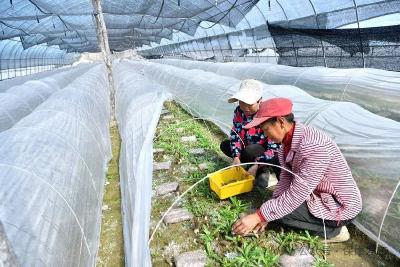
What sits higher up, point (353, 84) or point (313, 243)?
point (353, 84)

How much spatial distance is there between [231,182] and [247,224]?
1221 millimetres

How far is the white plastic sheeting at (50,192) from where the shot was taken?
2.47m

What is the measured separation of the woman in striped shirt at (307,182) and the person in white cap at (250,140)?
852 millimetres

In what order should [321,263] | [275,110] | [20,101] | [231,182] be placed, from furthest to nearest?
[20,101] → [231,182] → [321,263] → [275,110]

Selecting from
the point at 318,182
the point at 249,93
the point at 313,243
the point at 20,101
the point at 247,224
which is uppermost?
the point at 249,93

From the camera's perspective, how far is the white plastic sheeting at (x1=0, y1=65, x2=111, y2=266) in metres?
2.47

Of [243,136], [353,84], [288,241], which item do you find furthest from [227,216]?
[353,84]

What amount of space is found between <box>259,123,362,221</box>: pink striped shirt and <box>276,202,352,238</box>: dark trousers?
0.08 m

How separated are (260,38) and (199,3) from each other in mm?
5583

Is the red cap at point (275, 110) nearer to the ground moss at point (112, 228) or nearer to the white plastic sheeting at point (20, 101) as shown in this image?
the ground moss at point (112, 228)

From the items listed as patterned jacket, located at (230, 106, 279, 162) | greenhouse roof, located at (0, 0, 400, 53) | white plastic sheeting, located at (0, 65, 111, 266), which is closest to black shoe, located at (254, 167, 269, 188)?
patterned jacket, located at (230, 106, 279, 162)

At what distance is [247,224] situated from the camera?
329 centimetres

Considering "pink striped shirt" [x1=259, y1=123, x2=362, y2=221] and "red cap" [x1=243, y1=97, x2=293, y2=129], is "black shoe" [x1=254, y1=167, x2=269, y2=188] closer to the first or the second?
"pink striped shirt" [x1=259, y1=123, x2=362, y2=221]

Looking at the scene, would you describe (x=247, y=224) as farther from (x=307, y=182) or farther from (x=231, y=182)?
(x=231, y=182)
